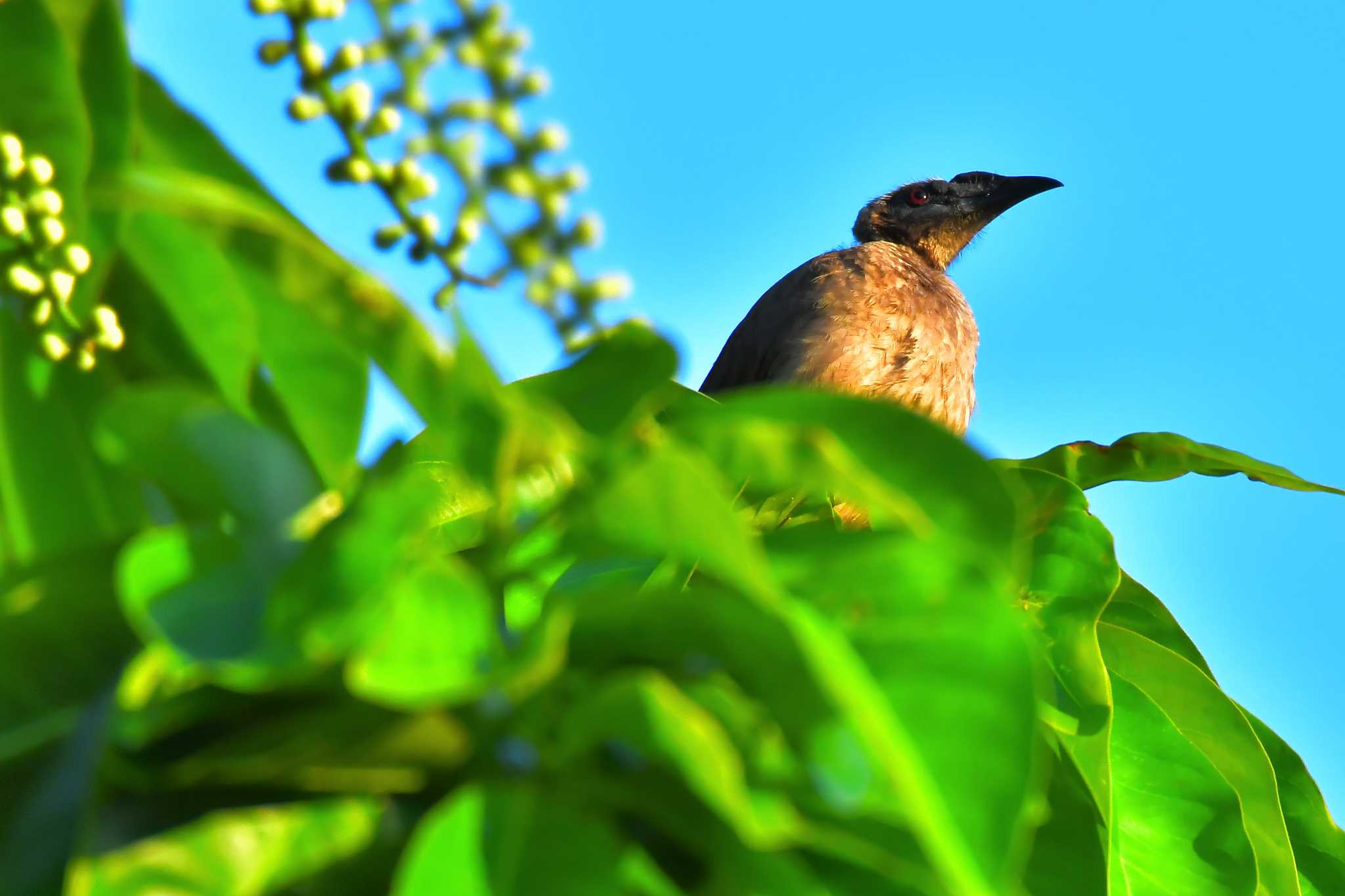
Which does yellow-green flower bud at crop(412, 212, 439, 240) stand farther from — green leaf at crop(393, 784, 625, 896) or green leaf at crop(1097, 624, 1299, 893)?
green leaf at crop(1097, 624, 1299, 893)

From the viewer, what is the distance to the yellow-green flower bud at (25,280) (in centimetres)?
95

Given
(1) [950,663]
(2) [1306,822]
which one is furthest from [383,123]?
(2) [1306,822]

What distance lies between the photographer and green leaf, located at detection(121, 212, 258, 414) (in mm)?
885

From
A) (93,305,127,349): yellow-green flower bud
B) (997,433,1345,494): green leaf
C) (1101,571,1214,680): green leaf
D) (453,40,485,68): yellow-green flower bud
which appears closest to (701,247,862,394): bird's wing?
(997,433,1345,494): green leaf

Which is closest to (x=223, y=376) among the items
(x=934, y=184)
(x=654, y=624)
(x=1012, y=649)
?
(x=654, y=624)

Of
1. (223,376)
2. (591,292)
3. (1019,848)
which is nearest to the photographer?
(1019,848)

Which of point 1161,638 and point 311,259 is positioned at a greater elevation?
point 1161,638

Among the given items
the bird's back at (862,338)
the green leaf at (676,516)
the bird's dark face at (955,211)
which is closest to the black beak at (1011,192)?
the bird's dark face at (955,211)

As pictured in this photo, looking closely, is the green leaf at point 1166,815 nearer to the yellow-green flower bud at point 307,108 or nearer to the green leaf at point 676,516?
the green leaf at point 676,516

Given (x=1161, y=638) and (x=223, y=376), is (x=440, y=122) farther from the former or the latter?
(x=1161, y=638)

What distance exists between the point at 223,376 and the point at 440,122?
30 centimetres

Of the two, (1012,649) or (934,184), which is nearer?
(1012,649)

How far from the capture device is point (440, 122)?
1074mm

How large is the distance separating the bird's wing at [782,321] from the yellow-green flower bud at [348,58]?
364 cm
